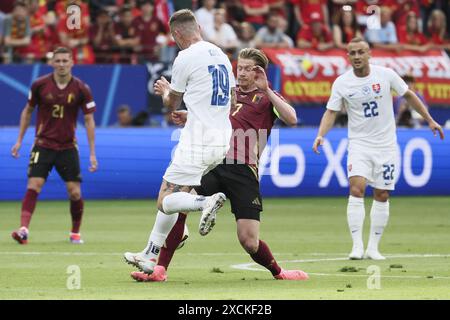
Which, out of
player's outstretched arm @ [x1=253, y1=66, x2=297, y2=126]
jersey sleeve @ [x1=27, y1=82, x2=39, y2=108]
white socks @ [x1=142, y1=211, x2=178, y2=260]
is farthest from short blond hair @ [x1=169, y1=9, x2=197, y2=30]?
jersey sleeve @ [x1=27, y1=82, x2=39, y2=108]

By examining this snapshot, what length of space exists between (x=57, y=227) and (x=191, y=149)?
26.0 feet

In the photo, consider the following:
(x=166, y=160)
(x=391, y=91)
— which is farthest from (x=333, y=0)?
(x=391, y=91)

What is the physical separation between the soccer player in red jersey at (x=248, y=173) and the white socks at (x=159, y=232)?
15cm

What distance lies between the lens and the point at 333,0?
29250 millimetres

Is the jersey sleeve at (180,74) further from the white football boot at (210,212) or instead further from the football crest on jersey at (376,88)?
the football crest on jersey at (376,88)

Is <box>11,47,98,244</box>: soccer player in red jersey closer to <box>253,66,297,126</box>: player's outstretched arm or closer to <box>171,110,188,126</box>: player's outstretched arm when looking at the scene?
<box>253,66,297,126</box>: player's outstretched arm

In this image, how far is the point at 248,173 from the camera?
1192 cm

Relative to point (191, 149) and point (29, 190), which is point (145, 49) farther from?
point (191, 149)

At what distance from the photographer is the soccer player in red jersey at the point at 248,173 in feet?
38.6

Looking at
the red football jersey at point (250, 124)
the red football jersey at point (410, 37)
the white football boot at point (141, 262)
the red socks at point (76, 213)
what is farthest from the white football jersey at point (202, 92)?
the red football jersey at point (410, 37)

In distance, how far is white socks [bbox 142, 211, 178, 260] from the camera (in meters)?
11.5

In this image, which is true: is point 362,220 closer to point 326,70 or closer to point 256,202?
point 256,202

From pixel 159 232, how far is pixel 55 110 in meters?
5.67

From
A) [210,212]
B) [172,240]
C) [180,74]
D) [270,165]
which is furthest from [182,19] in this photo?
[270,165]
